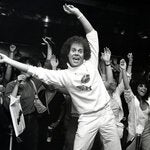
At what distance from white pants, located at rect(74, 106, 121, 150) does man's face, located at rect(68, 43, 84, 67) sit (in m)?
0.59

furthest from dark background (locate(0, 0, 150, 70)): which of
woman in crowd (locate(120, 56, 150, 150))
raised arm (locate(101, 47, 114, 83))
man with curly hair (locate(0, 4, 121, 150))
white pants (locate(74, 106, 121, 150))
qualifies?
white pants (locate(74, 106, 121, 150))

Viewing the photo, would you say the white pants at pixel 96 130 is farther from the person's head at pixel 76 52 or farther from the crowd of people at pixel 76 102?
the person's head at pixel 76 52

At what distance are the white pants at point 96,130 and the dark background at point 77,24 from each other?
2.39 m

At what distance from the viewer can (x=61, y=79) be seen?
11.8 ft

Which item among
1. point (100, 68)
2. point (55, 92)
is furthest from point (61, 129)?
point (100, 68)

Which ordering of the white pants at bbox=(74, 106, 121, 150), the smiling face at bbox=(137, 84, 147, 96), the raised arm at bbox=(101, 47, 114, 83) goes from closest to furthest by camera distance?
the white pants at bbox=(74, 106, 121, 150)
the raised arm at bbox=(101, 47, 114, 83)
the smiling face at bbox=(137, 84, 147, 96)

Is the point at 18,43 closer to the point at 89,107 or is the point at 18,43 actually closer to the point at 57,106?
the point at 57,106

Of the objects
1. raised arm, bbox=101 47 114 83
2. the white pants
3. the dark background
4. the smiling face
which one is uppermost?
the dark background

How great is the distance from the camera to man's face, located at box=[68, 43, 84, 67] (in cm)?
369

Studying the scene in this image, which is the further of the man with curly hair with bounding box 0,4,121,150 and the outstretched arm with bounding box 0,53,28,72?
the man with curly hair with bounding box 0,4,121,150

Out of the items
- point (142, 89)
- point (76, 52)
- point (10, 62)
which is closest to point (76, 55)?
point (76, 52)

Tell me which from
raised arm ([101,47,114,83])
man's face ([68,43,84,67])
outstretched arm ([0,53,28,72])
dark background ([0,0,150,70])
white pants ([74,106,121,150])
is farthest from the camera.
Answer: dark background ([0,0,150,70])

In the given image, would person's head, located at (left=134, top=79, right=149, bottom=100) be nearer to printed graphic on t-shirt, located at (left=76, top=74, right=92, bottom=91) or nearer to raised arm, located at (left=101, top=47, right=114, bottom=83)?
raised arm, located at (left=101, top=47, right=114, bottom=83)

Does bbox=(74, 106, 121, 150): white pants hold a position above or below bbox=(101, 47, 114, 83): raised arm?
below
